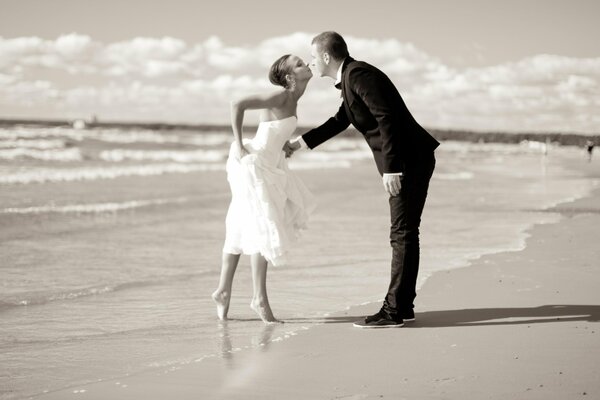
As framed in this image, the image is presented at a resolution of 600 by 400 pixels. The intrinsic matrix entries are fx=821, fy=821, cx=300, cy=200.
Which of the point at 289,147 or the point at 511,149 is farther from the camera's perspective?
the point at 511,149

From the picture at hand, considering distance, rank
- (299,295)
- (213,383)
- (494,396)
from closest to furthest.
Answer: (494,396), (213,383), (299,295)

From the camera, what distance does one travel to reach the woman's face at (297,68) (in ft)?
17.2

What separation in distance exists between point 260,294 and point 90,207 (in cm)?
830

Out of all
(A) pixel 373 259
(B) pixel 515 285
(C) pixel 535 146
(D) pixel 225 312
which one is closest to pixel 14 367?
(D) pixel 225 312

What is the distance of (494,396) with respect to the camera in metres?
3.47

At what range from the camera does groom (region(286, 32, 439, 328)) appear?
189 inches

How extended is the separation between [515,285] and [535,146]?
5407cm

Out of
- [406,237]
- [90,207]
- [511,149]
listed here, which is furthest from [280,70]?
[511,149]

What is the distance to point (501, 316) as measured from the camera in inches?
202

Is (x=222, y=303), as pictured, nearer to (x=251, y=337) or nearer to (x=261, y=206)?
(x=251, y=337)

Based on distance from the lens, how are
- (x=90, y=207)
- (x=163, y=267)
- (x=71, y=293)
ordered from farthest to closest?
(x=90, y=207)
(x=163, y=267)
(x=71, y=293)

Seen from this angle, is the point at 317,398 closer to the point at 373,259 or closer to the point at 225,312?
the point at 225,312

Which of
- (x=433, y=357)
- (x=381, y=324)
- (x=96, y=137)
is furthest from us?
(x=96, y=137)

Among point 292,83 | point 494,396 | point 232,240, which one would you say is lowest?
point 494,396
